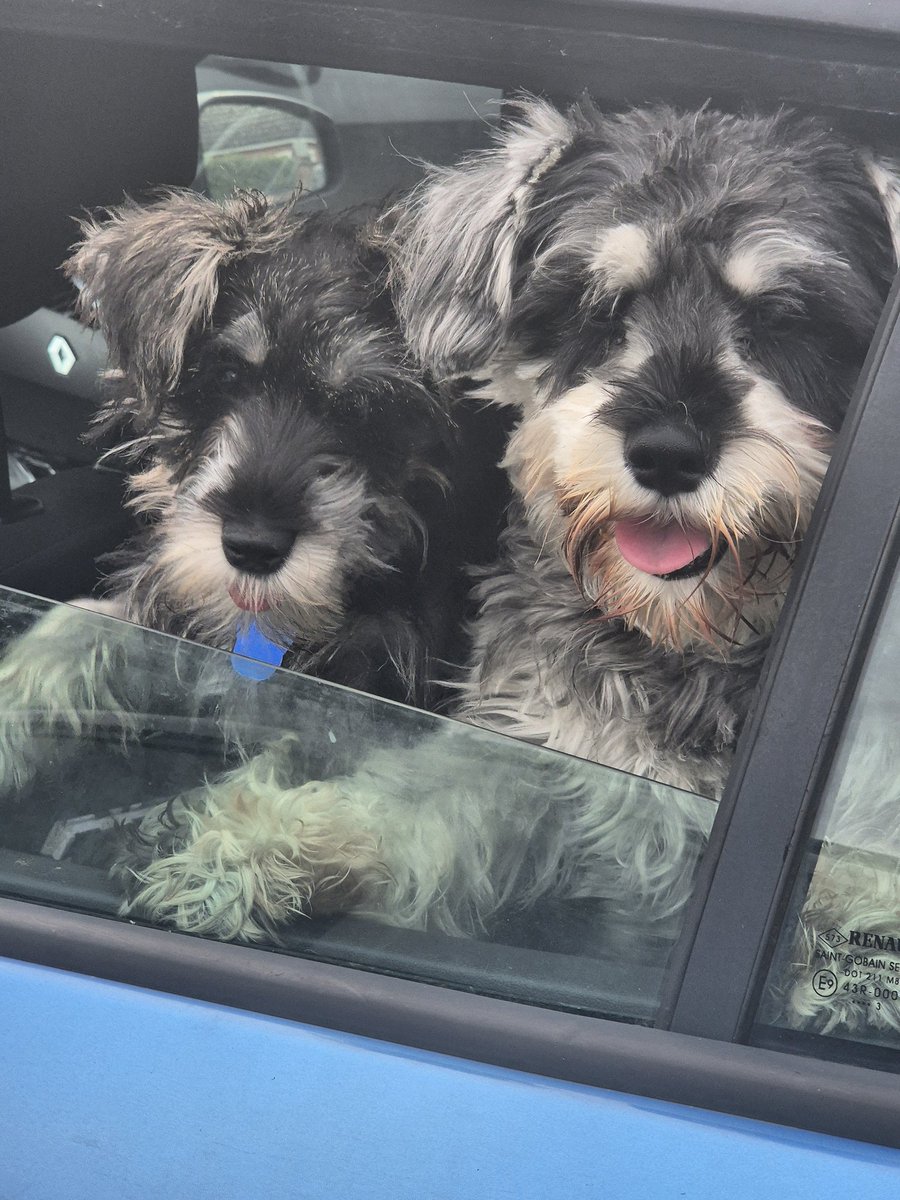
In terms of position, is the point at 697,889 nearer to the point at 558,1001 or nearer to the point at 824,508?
the point at 558,1001

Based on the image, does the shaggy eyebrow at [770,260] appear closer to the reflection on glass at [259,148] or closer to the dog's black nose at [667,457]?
the dog's black nose at [667,457]

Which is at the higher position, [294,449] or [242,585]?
[294,449]

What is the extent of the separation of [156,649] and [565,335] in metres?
0.86

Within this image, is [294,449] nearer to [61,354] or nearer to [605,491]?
[605,491]

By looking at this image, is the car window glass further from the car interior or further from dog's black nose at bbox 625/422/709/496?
dog's black nose at bbox 625/422/709/496

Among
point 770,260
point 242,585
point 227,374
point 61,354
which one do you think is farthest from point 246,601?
point 61,354

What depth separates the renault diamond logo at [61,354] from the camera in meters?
3.06

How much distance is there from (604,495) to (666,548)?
125 millimetres

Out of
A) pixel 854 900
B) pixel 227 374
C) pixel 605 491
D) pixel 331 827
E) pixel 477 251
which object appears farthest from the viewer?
pixel 227 374

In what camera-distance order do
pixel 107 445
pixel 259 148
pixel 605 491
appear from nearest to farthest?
pixel 605 491 → pixel 107 445 → pixel 259 148

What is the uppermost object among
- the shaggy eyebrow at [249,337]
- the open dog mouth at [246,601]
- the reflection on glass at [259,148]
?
the reflection on glass at [259,148]

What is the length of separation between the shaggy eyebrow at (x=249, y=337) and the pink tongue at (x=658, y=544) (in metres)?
0.79

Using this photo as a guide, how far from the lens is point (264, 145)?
303 centimetres

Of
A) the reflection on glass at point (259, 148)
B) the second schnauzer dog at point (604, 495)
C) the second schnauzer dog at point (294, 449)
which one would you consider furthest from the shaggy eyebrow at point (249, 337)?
the reflection on glass at point (259, 148)
